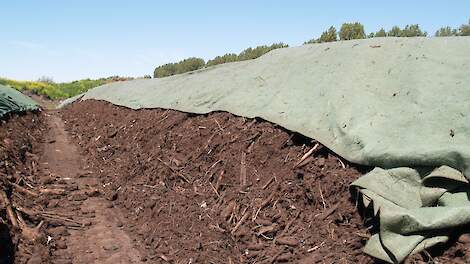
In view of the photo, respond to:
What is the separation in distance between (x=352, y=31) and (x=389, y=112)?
2307 cm

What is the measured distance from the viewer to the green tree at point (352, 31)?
26.4 metres

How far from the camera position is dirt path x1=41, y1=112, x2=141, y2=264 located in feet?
16.4

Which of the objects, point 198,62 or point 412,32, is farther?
point 198,62

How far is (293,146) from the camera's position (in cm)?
571

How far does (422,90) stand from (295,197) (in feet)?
7.03

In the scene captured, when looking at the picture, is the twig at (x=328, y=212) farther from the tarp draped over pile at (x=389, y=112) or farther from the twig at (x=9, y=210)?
the twig at (x=9, y=210)

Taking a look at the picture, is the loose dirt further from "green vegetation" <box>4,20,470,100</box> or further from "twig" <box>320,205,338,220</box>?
"green vegetation" <box>4,20,470,100</box>

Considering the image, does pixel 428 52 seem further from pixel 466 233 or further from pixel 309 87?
pixel 466 233

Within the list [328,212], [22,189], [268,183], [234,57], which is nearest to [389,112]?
[328,212]

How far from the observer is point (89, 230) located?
579 cm

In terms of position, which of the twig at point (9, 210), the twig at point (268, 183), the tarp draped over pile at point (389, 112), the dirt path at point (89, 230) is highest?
the tarp draped over pile at point (389, 112)

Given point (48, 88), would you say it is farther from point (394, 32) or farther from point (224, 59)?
point (394, 32)

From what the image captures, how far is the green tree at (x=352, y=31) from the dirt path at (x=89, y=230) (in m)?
21.4

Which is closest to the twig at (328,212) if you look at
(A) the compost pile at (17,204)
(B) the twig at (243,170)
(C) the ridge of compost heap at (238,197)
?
(C) the ridge of compost heap at (238,197)
